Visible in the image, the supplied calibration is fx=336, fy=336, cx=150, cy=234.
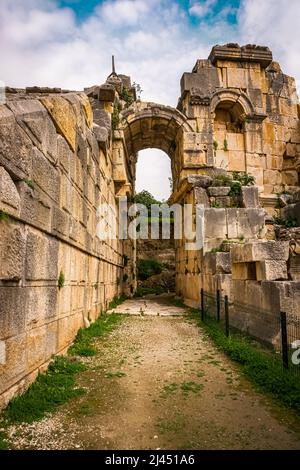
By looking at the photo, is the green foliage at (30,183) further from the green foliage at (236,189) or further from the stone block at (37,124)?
the green foliage at (236,189)

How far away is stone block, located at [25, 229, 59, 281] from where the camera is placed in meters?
3.69

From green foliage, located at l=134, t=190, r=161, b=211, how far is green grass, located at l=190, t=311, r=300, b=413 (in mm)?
17329

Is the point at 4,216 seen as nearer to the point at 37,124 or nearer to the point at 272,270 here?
the point at 37,124

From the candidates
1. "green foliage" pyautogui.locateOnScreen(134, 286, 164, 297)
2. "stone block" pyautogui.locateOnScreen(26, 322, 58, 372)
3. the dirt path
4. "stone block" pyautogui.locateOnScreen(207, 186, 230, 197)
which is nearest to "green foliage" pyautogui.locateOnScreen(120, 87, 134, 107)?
"stone block" pyautogui.locateOnScreen(207, 186, 230, 197)

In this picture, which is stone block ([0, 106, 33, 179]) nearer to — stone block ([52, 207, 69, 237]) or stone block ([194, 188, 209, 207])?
stone block ([52, 207, 69, 237])

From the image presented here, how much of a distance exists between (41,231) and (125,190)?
25.5 ft

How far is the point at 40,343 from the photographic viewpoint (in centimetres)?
399

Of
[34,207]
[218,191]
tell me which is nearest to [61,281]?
[34,207]

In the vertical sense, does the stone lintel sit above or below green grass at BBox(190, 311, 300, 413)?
above

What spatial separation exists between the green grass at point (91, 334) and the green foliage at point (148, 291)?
6.97 metres

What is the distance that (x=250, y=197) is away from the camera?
33.7 feet

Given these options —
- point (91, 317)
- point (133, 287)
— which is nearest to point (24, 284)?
point (91, 317)

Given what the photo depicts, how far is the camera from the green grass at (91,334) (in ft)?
17.5

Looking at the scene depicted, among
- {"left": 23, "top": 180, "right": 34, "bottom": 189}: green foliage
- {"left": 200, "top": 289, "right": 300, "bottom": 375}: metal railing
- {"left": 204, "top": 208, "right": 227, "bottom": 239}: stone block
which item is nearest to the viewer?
{"left": 23, "top": 180, "right": 34, "bottom": 189}: green foliage
